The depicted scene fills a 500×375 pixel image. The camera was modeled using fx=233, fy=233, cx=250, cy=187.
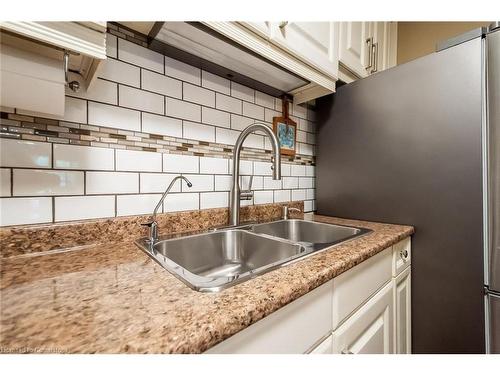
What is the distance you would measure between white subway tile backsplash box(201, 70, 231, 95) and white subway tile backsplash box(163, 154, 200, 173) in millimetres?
331

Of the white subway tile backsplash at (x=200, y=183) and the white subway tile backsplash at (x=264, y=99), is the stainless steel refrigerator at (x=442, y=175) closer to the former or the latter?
the white subway tile backsplash at (x=264, y=99)

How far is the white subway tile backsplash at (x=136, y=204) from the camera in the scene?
0.81m

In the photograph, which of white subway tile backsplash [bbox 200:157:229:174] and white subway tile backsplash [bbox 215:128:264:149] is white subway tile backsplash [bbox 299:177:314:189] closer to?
white subway tile backsplash [bbox 215:128:264:149]

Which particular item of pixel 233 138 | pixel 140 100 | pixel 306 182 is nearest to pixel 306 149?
pixel 306 182

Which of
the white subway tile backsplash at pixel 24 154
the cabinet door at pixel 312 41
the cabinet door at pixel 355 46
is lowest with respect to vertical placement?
the white subway tile backsplash at pixel 24 154

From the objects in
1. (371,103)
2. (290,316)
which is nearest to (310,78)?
(371,103)

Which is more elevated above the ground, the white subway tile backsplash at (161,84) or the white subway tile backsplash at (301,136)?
the white subway tile backsplash at (161,84)

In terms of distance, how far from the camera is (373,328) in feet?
2.64

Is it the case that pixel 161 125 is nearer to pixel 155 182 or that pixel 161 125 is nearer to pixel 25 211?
pixel 155 182

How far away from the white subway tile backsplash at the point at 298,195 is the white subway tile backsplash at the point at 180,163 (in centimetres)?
67

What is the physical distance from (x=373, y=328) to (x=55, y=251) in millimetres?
1033

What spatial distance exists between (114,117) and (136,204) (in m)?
0.31

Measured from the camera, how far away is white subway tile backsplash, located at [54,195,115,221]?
0.70 meters

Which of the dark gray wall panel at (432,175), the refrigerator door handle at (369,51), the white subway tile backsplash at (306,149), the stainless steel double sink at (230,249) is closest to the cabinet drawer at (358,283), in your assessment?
the stainless steel double sink at (230,249)
